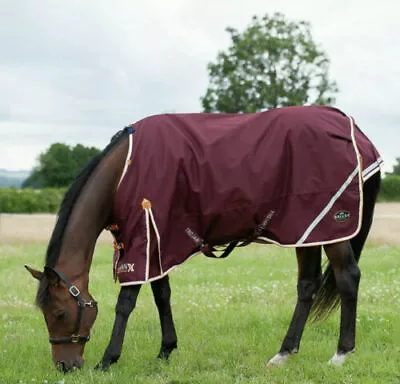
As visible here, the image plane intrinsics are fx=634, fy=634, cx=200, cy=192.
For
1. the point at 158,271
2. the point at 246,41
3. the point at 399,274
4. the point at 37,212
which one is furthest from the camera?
the point at 246,41

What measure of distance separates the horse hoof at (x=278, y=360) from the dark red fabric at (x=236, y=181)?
121 centimetres

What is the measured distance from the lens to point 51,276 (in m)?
5.66

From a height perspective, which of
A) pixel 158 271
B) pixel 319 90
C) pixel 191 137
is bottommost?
pixel 158 271

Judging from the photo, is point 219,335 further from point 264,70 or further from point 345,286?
point 264,70

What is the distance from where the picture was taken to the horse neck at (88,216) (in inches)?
228

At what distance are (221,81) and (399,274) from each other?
36.9 m

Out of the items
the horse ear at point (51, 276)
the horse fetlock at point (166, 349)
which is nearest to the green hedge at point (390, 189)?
the horse fetlock at point (166, 349)

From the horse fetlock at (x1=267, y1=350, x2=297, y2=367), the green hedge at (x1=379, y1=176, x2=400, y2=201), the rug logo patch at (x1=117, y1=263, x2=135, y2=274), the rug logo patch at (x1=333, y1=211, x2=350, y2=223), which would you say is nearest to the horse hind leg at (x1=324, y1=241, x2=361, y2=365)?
the rug logo patch at (x1=333, y1=211, x2=350, y2=223)

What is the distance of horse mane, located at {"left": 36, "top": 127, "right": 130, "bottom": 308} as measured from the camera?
5.68m

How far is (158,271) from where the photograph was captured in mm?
5781

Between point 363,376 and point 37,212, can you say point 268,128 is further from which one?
point 37,212

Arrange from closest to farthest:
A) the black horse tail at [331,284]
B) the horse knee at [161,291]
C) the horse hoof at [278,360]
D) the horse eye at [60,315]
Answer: the horse eye at [60,315]
the horse hoof at [278,360]
the horse knee at [161,291]
the black horse tail at [331,284]

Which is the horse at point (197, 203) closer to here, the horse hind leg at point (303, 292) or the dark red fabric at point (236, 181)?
the dark red fabric at point (236, 181)

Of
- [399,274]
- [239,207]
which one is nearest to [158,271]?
[239,207]
